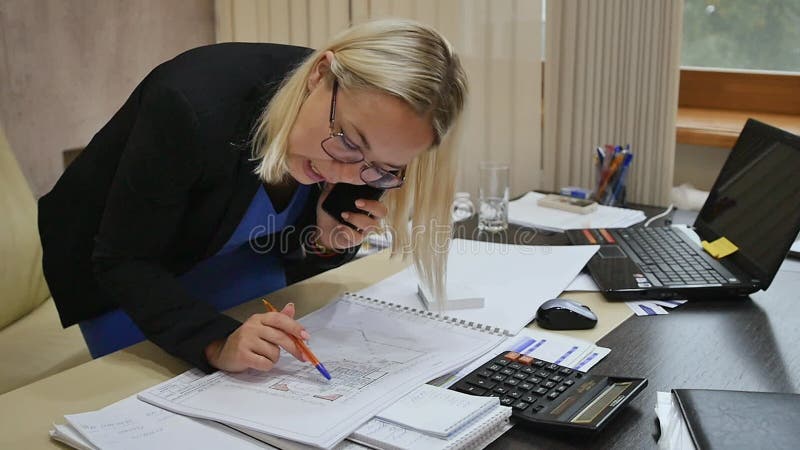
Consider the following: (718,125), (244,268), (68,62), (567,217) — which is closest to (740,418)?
(244,268)

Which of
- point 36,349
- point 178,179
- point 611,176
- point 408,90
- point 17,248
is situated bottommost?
point 36,349

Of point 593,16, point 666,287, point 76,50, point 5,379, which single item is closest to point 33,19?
point 76,50

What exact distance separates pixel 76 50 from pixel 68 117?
191 millimetres

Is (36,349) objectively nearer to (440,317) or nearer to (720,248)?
(440,317)

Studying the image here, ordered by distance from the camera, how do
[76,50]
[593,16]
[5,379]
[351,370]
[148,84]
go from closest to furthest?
[351,370] < [148,84] < [5,379] < [593,16] < [76,50]

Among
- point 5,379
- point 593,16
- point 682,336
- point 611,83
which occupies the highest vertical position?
point 593,16

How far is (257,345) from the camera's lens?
40.7 inches

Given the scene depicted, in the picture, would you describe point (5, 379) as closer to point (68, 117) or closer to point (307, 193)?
point (307, 193)

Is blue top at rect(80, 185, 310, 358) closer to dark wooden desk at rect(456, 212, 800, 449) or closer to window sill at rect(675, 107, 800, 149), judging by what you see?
dark wooden desk at rect(456, 212, 800, 449)

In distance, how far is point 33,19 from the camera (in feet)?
7.23

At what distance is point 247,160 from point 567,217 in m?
0.90

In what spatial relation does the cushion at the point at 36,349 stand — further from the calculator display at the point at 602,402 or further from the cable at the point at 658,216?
the cable at the point at 658,216

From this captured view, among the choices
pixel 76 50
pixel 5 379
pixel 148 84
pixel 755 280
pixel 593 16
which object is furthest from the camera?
pixel 76 50

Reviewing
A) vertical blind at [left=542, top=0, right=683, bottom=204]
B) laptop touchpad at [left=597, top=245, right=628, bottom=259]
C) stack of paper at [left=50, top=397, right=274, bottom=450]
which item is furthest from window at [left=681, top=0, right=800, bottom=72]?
stack of paper at [left=50, top=397, right=274, bottom=450]
